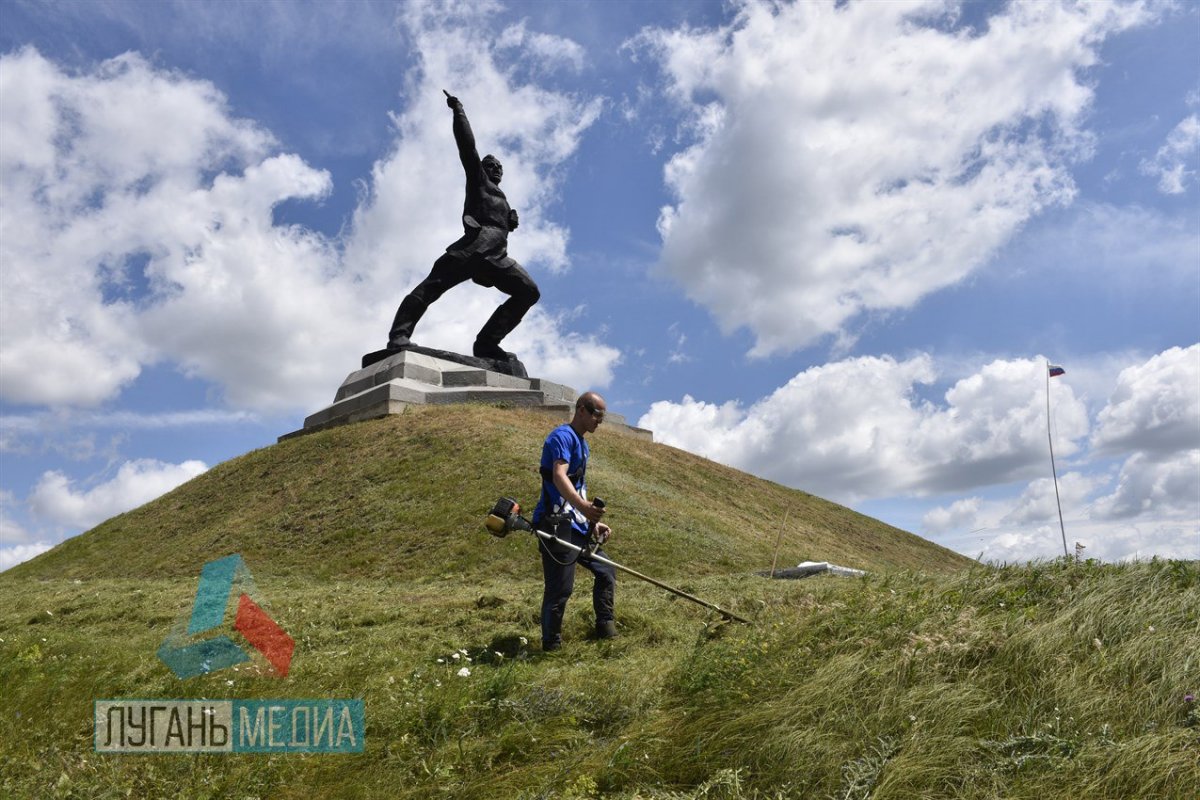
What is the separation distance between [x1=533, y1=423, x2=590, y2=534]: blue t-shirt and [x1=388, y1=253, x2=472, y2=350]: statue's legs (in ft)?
68.5

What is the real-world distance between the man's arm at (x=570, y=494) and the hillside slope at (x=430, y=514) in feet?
24.1

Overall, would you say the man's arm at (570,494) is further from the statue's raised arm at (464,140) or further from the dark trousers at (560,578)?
the statue's raised arm at (464,140)

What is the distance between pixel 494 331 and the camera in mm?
27531

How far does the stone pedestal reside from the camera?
24.2 m

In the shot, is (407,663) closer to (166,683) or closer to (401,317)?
(166,683)

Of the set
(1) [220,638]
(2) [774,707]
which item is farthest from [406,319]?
(2) [774,707]

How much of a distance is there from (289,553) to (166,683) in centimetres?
1047

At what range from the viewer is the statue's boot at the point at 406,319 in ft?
88.6

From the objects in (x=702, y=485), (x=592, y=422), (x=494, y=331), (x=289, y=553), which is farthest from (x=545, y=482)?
(x=494, y=331)

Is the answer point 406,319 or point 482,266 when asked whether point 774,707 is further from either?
point 406,319

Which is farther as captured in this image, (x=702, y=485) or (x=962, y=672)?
(x=702, y=485)

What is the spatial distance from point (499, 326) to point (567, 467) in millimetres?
21808

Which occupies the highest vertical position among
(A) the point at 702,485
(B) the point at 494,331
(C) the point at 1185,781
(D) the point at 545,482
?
(B) the point at 494,331

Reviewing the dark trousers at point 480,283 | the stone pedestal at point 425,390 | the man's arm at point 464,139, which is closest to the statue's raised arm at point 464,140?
the man's arm at point 464,139
